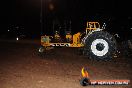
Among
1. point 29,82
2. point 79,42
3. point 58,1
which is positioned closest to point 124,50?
point 79,42

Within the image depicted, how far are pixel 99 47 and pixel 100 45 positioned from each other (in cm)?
11

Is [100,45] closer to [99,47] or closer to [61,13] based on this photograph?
[99,47]

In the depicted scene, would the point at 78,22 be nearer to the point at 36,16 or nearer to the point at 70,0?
the point at 70,0

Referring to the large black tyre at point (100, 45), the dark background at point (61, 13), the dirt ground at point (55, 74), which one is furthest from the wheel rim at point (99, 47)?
the dark background at point (61, 13)

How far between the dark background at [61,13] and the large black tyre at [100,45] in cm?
404

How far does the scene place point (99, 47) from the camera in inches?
524

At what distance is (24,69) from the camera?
11203mm

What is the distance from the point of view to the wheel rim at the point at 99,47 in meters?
13.2

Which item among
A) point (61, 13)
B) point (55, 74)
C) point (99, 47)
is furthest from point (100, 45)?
point (61, 13)

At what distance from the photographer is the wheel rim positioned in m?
13.2

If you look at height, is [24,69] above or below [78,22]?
below

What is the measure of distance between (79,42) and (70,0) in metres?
25.4

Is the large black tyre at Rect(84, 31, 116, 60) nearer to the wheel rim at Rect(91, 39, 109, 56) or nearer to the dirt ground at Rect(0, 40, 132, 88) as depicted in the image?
the wheel rim at Rect(91, 39, 109, 56)

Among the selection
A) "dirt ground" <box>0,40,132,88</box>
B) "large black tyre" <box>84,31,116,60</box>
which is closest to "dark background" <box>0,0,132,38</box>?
"large black tyre" <box>84,31,116,60</box>
